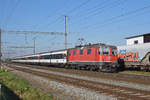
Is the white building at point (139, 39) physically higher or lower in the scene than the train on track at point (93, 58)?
higher

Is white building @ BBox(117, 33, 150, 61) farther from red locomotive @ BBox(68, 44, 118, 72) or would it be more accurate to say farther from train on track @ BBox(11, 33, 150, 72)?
red locomotive @ BBox(68, 44, 118, 72)

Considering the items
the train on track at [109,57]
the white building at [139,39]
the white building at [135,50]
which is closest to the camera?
the train on track at [109,57]

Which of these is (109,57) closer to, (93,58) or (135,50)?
(93,58)

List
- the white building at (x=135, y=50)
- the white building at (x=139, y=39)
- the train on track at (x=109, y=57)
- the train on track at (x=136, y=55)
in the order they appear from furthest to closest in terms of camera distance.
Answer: the white building at (x=139, y=39) < the white building at (x=135, y=50) < the train on track at (x=109, y=57) < the train on track at (x=136, y=55)

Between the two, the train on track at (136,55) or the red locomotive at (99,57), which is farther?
the red locomotive at (99,57)

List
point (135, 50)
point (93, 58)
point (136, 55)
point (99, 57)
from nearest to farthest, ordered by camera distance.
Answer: point (99, 57) < point (93, 58) < point (136, 55) < point (135, 50)

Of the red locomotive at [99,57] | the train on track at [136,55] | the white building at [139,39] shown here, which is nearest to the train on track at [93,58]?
the red locomotive at [99,57]

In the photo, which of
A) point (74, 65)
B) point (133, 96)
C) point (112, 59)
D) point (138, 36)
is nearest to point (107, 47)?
point (112, 59)

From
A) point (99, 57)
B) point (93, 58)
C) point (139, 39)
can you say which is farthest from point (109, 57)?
point (139, 39)

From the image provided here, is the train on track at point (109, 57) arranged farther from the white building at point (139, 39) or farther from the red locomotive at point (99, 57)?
the white building at point (139, 39)

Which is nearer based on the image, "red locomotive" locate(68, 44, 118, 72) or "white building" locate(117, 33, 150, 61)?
"red locomotive" locate(68, 44, 118, 72)

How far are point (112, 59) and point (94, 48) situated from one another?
258 cm

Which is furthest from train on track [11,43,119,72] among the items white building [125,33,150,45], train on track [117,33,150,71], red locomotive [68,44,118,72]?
white building [125,33,150,45]

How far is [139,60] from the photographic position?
69.3ft
